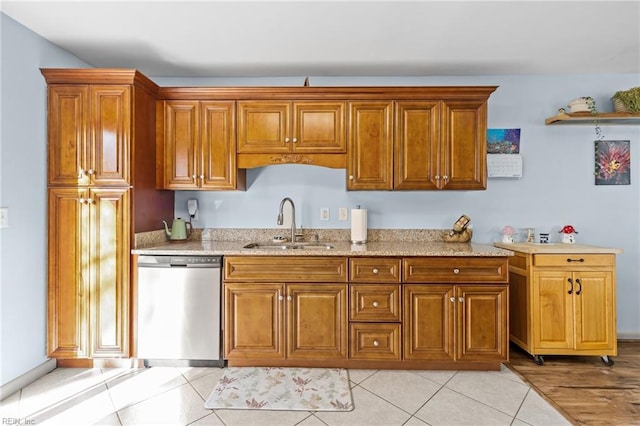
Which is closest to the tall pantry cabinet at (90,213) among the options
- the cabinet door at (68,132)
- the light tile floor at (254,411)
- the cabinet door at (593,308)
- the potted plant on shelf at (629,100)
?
the cabinet door at (68,132)

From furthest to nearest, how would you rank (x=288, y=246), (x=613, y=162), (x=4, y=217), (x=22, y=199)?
(x=613, y=162)
(x=288, y=246)
(x=22, y=199)
(x=4, y=217)

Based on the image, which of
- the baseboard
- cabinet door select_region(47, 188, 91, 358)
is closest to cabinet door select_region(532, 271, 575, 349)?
cabinet door select_region(47, 188, 91, 358)

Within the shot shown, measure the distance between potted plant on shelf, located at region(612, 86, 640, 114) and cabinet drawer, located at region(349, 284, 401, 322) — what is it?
8.47 ft

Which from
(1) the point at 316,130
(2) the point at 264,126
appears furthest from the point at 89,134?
(1) the point at 316,130

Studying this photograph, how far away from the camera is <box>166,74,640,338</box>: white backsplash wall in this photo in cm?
313

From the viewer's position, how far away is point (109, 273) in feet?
8.19

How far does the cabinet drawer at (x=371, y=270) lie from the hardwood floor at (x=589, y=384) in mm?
1213

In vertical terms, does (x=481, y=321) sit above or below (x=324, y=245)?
below

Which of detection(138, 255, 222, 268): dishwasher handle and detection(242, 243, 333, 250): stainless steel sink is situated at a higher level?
detection(242, 243, 333, 250): stainless steel sink

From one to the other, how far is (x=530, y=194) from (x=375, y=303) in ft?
6.22

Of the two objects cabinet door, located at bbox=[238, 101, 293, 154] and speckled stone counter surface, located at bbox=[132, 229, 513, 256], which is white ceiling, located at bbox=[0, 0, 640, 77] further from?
speckled stone counter surface, located at bbox=[132, 229, 513, 256]

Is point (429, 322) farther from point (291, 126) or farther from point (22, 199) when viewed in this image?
point (22, 199)

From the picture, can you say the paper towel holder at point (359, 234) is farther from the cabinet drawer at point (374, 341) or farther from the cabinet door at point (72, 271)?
the cabinet door at point (72, 271)

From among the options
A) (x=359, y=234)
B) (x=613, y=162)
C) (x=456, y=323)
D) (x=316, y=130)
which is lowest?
(x=456, y=323)
